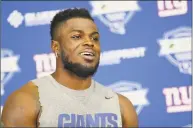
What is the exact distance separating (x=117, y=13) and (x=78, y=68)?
1.12 meters

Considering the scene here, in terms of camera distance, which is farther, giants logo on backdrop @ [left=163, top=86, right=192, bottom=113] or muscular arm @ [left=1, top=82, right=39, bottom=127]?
giants logo on backdrop @ [left=163, top=86, right=192, bottom=113]

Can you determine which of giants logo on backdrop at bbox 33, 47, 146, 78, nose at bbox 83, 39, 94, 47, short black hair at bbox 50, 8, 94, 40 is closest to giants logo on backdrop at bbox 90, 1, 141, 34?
giants logo on backdrop at bbox 33, 47, 146, 78

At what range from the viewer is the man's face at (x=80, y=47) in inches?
52.6

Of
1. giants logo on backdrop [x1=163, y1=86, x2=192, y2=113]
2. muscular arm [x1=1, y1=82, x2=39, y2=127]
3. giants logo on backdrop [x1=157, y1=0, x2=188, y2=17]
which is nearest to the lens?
muscular arm [x1=1, y1=82, x2=39, y2=127]

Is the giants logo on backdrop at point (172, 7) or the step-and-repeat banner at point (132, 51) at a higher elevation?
the giants logo on backdrop at point (172, 7)

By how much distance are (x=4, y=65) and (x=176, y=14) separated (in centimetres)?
116

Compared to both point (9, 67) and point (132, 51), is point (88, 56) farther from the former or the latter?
point (9, 67)

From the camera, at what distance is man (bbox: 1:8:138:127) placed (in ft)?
4.18

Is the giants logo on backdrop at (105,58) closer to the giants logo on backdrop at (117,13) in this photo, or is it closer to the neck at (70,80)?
the giants logo on backdrop at (117,13)

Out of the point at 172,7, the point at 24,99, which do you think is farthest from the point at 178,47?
the point at 24,99

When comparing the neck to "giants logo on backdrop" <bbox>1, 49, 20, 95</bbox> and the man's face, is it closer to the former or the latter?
the man's face

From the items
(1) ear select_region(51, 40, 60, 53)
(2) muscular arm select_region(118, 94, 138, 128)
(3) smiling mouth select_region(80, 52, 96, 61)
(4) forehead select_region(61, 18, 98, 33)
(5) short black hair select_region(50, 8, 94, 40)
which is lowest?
(2) muscular arm select_region(118, 94, 138, 128)

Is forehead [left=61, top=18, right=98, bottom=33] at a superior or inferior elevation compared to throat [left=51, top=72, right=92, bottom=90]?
superior

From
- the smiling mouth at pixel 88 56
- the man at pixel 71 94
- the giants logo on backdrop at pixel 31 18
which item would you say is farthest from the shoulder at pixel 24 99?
the giants logo on backdrop at pixel 31 18
